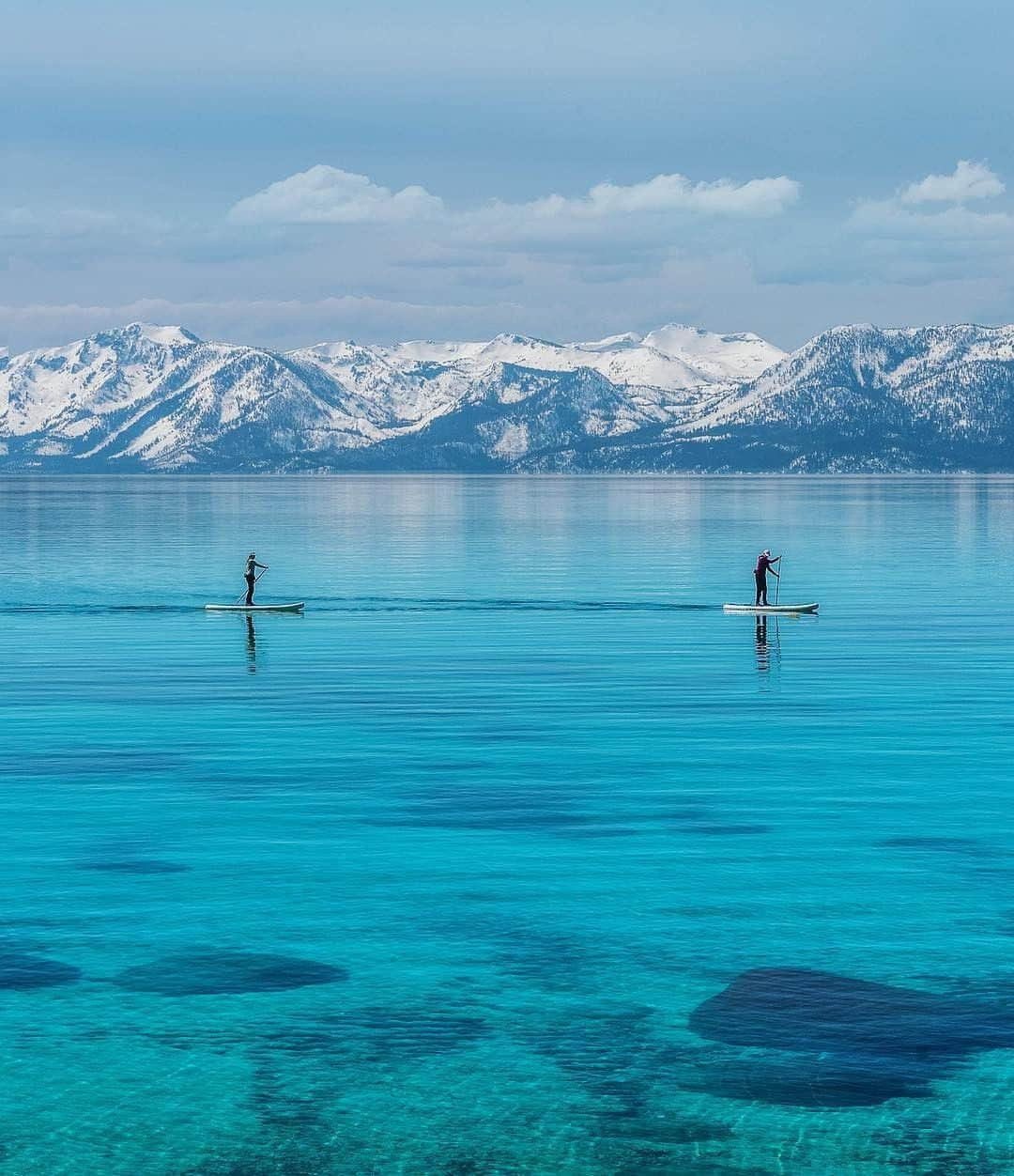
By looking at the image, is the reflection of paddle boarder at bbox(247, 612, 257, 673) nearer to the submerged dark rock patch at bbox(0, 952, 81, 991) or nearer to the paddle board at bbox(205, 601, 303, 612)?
the paddle board at bbox(205, 601, 303, 612)

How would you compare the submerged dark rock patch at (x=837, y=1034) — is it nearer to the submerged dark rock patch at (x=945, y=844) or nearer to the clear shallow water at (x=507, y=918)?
the clear shallow water at (x=507, y=918)

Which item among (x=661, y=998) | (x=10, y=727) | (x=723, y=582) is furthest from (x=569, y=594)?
(x=661, y=998)

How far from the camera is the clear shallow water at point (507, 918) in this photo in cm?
2356

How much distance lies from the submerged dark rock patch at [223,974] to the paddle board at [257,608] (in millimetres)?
67227

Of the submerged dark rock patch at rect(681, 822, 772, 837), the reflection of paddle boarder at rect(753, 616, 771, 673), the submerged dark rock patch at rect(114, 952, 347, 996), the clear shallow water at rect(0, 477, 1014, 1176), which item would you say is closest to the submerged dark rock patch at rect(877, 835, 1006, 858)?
the clear shallow water at rect(0, 477, 1014, 1176)

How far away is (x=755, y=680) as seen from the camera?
67.1m

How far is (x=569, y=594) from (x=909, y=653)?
126 ft

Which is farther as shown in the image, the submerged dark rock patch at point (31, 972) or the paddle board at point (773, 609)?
the paddle board at point (773, 609)

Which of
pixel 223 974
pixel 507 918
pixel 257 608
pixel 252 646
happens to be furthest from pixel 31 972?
pixel 257 608

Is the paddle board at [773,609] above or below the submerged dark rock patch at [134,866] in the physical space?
above

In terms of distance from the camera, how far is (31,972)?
97.4 ft

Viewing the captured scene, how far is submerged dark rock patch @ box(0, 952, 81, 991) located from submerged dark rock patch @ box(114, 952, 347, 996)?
0.99 meters

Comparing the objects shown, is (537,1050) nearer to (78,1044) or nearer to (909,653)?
(78,1044)

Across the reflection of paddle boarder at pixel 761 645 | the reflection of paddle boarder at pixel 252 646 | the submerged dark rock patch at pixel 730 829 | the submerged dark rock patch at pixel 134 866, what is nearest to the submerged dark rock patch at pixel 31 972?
the submerged dark rock patch at pixel 134 866
